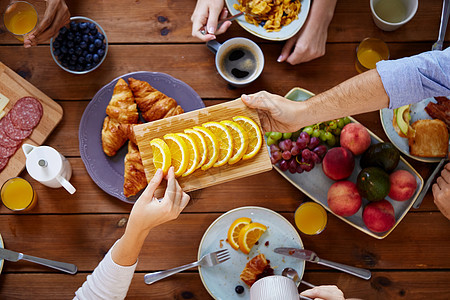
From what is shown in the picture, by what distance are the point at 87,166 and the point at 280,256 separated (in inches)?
37.2

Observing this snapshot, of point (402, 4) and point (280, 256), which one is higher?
point (402, 4)

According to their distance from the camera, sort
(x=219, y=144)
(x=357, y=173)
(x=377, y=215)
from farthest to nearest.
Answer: (x=357, y=173) < (x=377, y=215) < (x=219, y=144)

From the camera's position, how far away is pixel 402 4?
1.88m

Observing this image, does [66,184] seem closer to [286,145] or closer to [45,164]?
[45,164]

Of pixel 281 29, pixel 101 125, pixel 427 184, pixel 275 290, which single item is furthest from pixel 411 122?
pixel 101 125

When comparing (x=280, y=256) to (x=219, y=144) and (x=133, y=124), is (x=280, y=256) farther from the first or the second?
(x=133, y=124)

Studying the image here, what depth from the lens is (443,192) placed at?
1685mm

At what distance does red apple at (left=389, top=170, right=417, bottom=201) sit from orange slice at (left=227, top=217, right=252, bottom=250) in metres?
0.66

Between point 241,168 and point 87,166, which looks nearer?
point 241,168

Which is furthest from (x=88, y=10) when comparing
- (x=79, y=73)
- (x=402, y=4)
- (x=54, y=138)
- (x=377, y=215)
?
(x=377, y=215)

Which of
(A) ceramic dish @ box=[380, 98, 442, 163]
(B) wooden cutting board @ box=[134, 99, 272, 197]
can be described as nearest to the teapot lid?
(B) wooden cutting board @ box=[134, 99, 272, 197]

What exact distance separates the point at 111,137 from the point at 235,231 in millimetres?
679

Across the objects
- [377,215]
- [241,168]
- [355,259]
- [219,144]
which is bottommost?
[355,259]

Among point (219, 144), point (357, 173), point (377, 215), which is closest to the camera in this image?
point (219, 144)
